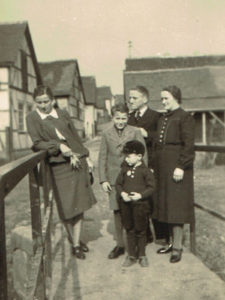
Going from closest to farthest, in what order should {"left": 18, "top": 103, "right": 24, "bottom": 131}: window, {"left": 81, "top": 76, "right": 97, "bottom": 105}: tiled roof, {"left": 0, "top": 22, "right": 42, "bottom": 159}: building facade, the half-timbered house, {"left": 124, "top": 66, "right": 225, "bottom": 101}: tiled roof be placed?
{"left": 0, "top": 22, "right": 42, "bottom": 159}: building facade < {"left": 18, "top": 103, "right": 24, "bottom": 131}: window < {"left": 124, "top": 66, "right": 225, "bottom": 101}: tiled roof < the half-timbered house < {"left": 81, "top": 76, "right": 97, "bottom": 105}: tiled roof

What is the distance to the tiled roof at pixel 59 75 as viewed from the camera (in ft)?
108

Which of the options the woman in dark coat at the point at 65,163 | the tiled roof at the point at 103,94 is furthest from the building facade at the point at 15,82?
the tiled roof at the point at 103,94

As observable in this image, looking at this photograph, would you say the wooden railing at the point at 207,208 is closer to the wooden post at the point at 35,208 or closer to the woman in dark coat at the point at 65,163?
the woman in dark coat at the point at 65,163

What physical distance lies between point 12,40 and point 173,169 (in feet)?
62.2

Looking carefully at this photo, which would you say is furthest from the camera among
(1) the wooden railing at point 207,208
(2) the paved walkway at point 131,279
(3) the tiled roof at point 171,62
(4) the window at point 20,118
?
(3) the tiled roof at point 171,62

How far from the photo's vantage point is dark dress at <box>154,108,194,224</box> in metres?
3.74

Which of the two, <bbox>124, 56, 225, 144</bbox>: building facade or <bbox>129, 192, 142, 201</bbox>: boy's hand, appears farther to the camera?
<bbox>124, 56, 225, 144</bbox>: building facade

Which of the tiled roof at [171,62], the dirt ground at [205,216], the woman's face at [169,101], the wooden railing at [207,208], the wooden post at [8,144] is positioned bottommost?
the dirt ground at [205,216]

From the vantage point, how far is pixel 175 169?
146 inches

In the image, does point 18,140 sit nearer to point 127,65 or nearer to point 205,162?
point 205,162

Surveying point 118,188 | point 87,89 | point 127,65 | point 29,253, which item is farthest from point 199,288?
point 87,89

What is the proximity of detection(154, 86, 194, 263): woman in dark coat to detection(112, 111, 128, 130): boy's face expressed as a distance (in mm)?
370

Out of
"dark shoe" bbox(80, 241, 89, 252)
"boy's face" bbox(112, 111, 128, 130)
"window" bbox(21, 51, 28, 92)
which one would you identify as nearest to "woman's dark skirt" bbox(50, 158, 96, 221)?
"dark shoe" bbox(80, 241, 89, 252)

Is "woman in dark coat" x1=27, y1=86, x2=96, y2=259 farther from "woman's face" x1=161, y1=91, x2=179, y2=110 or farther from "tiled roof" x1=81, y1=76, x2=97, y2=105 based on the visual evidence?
"tiled roof" x1=81, y1=76, x2=97, y2=105
